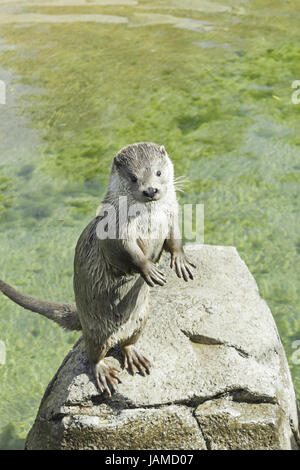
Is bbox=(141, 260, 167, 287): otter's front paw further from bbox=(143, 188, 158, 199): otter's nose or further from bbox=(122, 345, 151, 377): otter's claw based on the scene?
bbox=(122, 345, 151, 377): otter's claw

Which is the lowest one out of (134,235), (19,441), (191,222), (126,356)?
(19,441)

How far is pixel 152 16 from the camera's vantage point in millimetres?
8180

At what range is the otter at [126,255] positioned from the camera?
7.54 ft

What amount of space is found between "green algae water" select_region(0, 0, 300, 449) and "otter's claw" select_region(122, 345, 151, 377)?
101 centimetres

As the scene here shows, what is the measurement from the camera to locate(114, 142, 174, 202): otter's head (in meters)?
2.24

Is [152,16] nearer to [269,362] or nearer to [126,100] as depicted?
[126,100]

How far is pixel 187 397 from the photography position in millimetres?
2580
